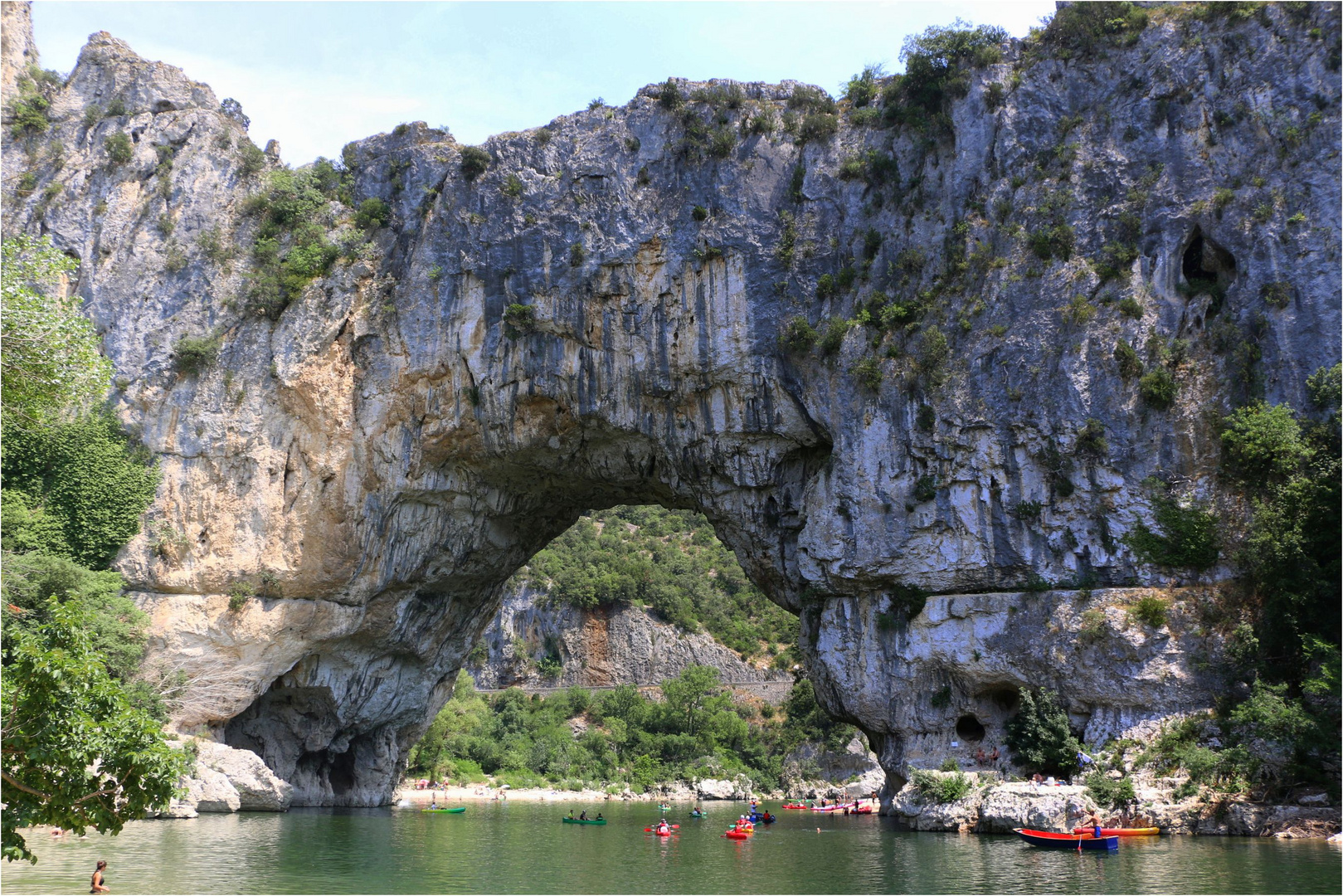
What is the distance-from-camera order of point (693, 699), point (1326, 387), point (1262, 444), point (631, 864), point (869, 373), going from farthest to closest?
point (693, 699) < point (869, 373) < point (1262, 444) < point (1326, 387) < point (631, 864)

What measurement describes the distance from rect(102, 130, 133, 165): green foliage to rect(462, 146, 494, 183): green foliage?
41.1 ft

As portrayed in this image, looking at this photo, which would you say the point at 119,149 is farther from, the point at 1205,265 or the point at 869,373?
the point at 1205,265

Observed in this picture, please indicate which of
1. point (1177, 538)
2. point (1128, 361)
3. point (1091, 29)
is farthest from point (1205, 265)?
point (1091, 29)

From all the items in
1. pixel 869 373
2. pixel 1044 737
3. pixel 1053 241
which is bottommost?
pixel 1044 737

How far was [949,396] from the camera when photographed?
1187 inches

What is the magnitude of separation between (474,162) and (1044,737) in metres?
25.3

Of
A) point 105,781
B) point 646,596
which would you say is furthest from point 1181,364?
point 646,596

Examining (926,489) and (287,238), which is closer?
(926,489)

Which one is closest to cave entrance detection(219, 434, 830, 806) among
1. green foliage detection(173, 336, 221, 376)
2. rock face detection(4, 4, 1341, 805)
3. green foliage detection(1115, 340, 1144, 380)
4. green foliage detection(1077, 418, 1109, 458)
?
rock face detection(4, 4, 1341, 805)

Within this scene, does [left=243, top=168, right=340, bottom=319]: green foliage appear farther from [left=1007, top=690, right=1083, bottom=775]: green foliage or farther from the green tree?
the green tree

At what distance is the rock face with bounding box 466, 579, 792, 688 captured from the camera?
246 feet

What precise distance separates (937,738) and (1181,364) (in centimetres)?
1268

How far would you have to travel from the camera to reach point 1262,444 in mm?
25922

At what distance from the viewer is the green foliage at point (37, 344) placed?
1720 cm
